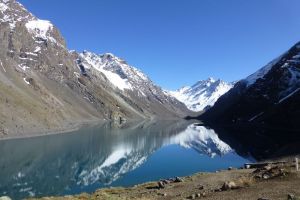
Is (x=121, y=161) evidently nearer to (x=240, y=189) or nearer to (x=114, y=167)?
(x=114, y=167)

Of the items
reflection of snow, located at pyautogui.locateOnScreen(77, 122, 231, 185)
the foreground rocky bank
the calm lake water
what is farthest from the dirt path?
reflection of snow, located at pyautogui.locateOnScreen(77, 122, 231, 185)

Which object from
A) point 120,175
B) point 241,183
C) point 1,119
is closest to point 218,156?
point 120,175

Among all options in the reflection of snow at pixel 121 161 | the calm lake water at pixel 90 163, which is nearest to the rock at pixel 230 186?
the calm lake water at pixel 90 163

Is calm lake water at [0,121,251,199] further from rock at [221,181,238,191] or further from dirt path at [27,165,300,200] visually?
rock at [221,181,238,191]

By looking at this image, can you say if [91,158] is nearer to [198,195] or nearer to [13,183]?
[13,183]

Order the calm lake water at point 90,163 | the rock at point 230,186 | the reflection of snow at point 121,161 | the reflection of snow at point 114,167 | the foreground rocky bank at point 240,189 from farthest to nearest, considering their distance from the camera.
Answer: the reflection of snow at point 121,161 → the reflection of snow at point 114,167 → the calm lake water at point 90,163 → the rock at point 230,186 → the foreground rocky bank at point 240,189

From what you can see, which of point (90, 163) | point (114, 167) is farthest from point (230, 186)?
point (90, 163)

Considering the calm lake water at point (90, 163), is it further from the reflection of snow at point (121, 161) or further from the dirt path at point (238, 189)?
the dirt path at point (238, 189)

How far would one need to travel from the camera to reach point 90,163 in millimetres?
124812

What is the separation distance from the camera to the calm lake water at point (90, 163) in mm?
87875

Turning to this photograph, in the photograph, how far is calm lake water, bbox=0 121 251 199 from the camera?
288ft

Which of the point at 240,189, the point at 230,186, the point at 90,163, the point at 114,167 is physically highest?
the point at 90,163

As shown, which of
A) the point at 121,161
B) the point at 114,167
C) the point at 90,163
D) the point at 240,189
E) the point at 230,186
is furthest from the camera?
the point at 121,161

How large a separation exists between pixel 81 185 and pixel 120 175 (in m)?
14.6
